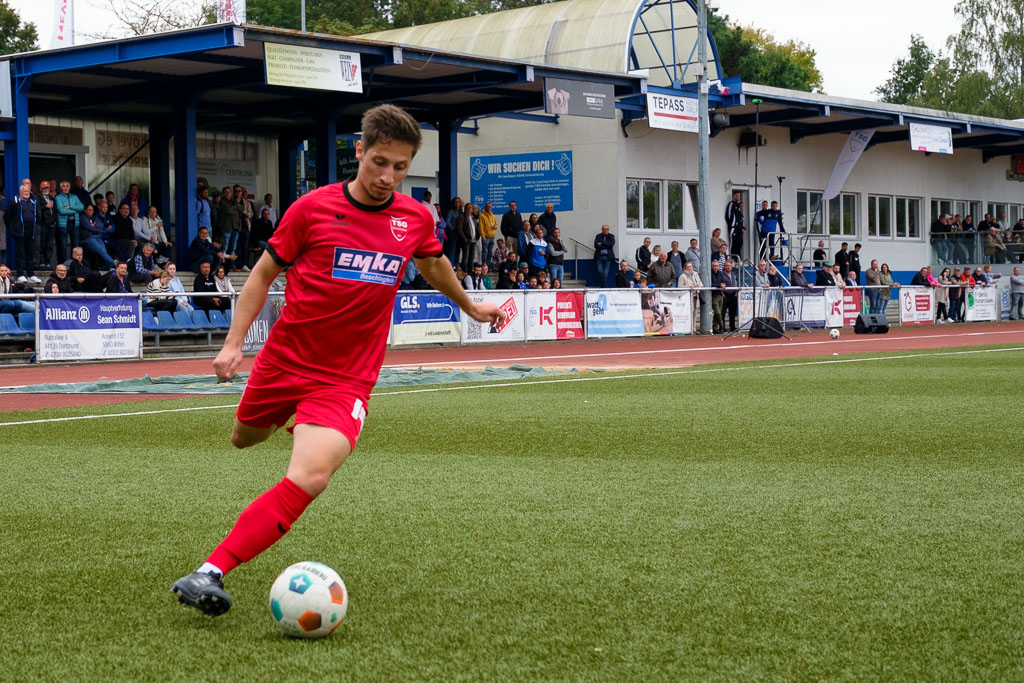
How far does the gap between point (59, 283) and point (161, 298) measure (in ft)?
5.74

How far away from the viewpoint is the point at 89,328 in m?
20.8

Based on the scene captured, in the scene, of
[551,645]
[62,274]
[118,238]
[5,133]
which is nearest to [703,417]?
[551,645]

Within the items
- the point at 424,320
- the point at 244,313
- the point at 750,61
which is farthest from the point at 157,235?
the point at 750,61

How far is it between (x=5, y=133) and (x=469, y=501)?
2360 cm

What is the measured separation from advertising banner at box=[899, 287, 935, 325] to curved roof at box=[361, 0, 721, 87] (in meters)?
8.79

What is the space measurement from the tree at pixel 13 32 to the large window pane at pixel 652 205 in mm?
35240

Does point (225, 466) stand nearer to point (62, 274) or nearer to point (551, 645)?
point (551, 645)

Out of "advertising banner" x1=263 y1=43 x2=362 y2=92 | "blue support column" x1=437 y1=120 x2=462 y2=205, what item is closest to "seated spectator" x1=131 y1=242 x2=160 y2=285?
"advertising banner" x1=263 y1=43 x2=362 y2=92

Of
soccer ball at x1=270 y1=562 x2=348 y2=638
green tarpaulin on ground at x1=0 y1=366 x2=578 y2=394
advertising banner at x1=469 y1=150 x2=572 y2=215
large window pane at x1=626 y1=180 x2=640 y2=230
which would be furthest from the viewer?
advertising banner at x1=469 y1=150 x2=572 y2=215

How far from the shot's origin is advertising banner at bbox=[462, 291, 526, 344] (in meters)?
25.4

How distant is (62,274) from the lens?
22.4 meters

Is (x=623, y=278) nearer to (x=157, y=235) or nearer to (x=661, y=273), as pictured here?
(x=661, y=273)

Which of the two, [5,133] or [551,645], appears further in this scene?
[5,133]

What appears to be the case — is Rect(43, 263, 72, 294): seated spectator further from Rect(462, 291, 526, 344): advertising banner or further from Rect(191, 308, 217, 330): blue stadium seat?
Rect(462, 291, 526, 344): advertising banner
